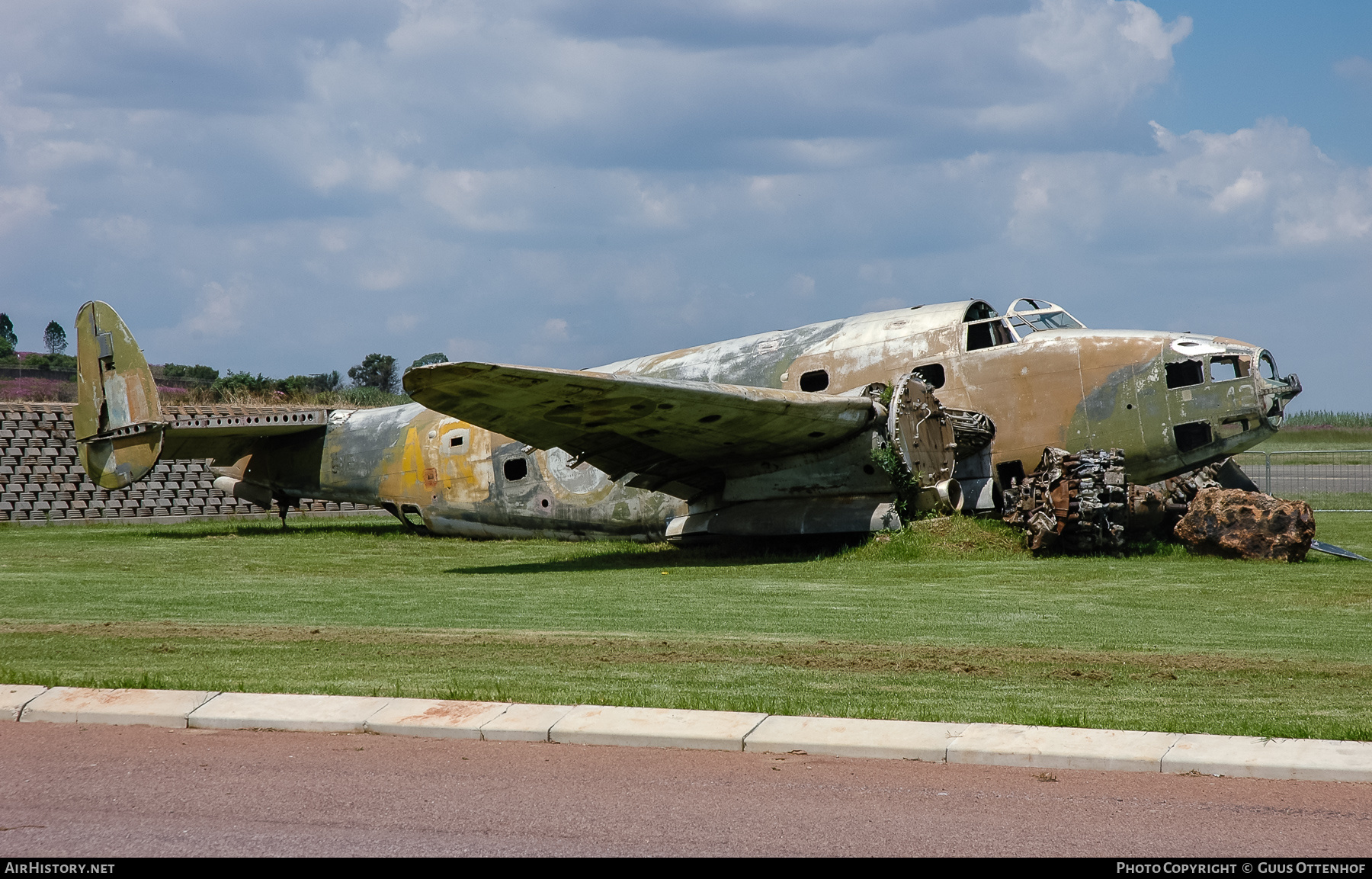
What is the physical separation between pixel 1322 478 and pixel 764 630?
36695 mm

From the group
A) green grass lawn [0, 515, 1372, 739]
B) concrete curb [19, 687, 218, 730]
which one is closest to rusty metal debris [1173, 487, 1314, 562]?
green grass lawn [0, 515, 1372, 739]

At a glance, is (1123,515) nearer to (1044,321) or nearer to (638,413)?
(1044,321)

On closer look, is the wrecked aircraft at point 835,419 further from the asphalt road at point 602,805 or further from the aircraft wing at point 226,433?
the asphalt road at point 602,805

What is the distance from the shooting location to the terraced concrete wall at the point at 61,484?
29078 mm

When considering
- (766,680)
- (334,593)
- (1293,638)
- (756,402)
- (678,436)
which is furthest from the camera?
(678,436)

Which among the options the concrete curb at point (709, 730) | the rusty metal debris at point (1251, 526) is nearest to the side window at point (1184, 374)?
the rusty metal debris at point (1251, 526)

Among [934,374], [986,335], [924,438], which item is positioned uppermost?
[986,335]

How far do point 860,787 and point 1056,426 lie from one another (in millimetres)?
14115

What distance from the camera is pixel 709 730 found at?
23.4ft

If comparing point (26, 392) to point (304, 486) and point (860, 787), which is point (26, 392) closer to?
point (304, 486)

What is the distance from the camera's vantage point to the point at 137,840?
5379 mm

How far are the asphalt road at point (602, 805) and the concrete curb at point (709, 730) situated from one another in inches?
3.7

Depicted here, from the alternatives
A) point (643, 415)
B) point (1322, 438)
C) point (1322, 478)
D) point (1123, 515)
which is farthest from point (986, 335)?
point (1322, 438)
